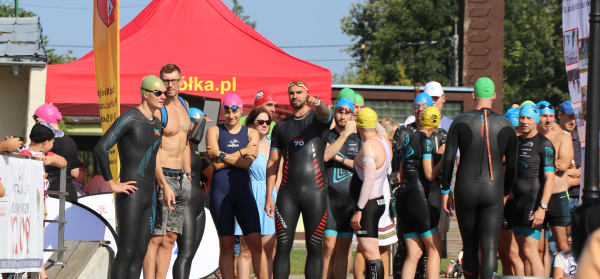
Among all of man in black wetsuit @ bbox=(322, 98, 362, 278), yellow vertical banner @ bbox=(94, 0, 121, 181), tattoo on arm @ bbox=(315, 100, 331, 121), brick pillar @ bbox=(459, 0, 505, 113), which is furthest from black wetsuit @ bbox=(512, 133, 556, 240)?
brick pillar @ bbox=(459, 0, 505, 113)

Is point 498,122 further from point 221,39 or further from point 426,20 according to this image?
point 426,20

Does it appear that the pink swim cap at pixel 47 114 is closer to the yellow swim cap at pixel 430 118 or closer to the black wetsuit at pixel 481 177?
the yellow swim cap at pixel 430 118

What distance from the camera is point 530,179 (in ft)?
22.4

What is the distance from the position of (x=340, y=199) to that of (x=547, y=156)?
227 centimetres

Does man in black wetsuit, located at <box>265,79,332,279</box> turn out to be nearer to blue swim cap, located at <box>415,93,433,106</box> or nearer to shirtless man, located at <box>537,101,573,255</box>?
blue swim cap, located at <box>415,93,433,106</box>

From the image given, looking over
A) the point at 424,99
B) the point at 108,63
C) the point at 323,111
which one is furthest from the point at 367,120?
the point at 108,63

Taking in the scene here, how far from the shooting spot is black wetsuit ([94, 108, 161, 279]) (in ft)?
17.7

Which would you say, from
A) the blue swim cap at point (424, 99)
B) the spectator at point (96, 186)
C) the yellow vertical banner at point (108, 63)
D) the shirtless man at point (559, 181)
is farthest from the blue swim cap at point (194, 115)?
the spectator at point (96, 186)

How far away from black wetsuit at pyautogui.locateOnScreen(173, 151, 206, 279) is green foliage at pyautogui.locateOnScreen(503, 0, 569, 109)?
3621 centimetres

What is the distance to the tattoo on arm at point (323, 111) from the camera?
5.85 metres

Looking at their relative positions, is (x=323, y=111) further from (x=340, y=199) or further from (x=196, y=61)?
(x=196, y=61)

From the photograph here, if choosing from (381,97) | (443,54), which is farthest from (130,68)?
(443,54)

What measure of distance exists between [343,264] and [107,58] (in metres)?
3.35

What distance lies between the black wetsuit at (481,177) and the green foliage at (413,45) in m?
36.7
